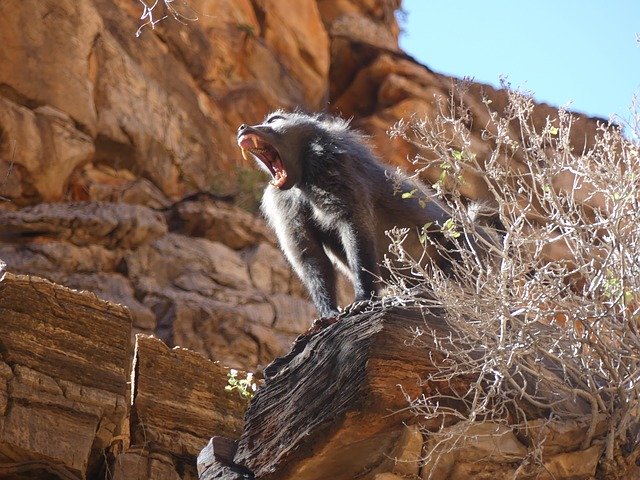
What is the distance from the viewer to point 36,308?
7547mm

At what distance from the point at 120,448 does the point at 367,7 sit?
15749 millimetres

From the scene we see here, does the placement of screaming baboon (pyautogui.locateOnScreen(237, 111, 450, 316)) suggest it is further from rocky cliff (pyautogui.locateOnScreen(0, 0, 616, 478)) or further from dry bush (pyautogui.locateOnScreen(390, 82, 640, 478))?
rocky cliff (pyautogui.locateOnScreen(0, 0, 616, 478))

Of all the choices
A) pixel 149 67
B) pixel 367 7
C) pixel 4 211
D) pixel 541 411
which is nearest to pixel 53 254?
pixel 4 211

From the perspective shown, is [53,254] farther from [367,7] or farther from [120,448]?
[367,7]

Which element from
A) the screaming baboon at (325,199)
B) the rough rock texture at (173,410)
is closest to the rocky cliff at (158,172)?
the rough rock texture at (173,410)

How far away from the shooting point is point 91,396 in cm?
750

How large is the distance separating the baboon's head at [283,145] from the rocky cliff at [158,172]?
6.05ft

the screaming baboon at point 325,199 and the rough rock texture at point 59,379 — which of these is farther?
the rough rock texture at point 59,379

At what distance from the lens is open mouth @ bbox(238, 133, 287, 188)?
704 centimetres

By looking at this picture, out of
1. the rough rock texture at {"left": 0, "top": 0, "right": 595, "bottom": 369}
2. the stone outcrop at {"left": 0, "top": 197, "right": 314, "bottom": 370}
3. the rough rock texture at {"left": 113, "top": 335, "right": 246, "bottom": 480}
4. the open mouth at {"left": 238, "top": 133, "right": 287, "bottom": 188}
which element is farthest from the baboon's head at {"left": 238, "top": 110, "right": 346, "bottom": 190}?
the stone outcrop at {"left": 0, "top": 197, "right": 314, "bottom": 370}

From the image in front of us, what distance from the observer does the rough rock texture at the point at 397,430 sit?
495 cm

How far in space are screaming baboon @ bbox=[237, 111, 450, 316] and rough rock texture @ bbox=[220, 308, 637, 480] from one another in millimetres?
1439

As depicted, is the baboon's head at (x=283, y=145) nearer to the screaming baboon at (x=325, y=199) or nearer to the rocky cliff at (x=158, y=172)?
the screaming baboon at (x=325, y=199)

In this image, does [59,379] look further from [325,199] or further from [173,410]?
[325,199]
